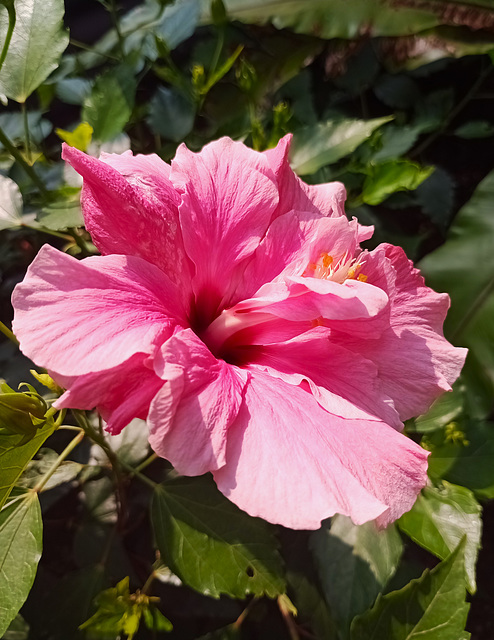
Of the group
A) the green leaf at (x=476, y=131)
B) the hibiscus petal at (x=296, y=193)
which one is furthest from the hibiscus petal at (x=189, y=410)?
the green leaf at (x=476, y=131)

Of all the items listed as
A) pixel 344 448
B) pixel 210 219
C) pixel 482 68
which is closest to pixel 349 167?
pixel 210 219

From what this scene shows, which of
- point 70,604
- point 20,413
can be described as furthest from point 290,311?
point 70,604

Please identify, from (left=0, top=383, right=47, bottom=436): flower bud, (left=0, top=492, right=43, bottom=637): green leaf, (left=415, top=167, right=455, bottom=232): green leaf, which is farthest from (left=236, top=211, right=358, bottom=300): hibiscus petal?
(left=415, top=167, right=455, bottom=232): green leaf

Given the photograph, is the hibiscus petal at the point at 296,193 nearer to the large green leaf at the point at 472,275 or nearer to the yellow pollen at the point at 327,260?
the yellow pollen at the point at 327,260

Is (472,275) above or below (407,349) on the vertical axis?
below

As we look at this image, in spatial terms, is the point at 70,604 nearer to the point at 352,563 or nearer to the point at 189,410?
the point at 352,563

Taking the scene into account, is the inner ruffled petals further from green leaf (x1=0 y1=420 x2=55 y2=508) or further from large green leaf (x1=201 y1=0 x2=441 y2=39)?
large green leaf (x1=201 y1=0 x2=441 y2=39)
